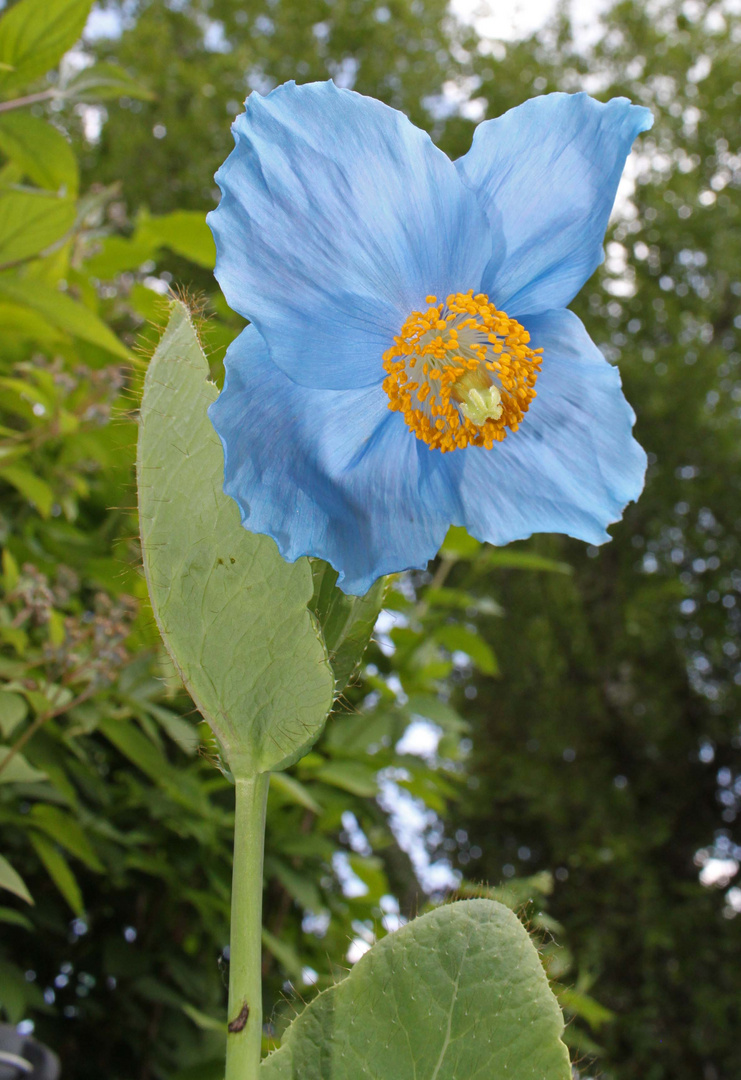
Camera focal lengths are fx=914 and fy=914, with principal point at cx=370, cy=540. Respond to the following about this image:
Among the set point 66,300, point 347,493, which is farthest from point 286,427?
point 66,300

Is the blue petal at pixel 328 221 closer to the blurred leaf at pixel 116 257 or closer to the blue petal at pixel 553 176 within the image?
the blue petal at pixel 553 176

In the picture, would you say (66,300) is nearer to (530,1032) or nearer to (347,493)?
(347,493)

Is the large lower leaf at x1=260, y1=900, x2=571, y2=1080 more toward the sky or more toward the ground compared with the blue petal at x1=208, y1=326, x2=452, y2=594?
more toward the ground

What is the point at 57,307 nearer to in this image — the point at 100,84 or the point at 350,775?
the point at 100,84

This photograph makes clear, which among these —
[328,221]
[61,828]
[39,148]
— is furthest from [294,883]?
[328,221]

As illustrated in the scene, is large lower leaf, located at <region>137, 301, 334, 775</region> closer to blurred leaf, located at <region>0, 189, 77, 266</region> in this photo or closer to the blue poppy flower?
the blue poppy flower

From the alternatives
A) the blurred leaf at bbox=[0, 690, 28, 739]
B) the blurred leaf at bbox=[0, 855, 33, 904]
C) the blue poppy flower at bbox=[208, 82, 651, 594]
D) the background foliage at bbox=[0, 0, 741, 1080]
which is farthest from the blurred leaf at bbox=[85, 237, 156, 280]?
the blue poppy flower at bbox=[208, 82, 651, 594]

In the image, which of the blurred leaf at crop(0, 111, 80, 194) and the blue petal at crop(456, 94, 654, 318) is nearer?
the blue petal at crop(456, 94, 654, 318)
